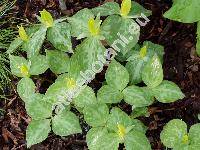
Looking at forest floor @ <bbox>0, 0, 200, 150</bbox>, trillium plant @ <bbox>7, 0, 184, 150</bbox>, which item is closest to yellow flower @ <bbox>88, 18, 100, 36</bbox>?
trillium plant @ <bbox>7, 0, 184, 150</bbox>

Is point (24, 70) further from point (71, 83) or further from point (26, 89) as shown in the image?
point (71, 83)

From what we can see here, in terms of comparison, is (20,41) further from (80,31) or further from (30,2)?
(30,2)

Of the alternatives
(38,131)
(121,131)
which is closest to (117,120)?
(121,131)

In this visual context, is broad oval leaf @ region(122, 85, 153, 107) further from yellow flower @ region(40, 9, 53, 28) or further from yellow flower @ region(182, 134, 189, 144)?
yellow flower @ region(40, 9, 53, 28)

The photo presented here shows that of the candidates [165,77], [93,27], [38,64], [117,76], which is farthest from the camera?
[165,77]

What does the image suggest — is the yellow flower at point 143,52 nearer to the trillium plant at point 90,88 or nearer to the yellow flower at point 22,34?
the trillium plant at point 90,88

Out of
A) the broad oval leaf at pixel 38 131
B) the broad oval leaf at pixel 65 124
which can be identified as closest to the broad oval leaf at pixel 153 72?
the broad oval leaf at pixel 65 124
